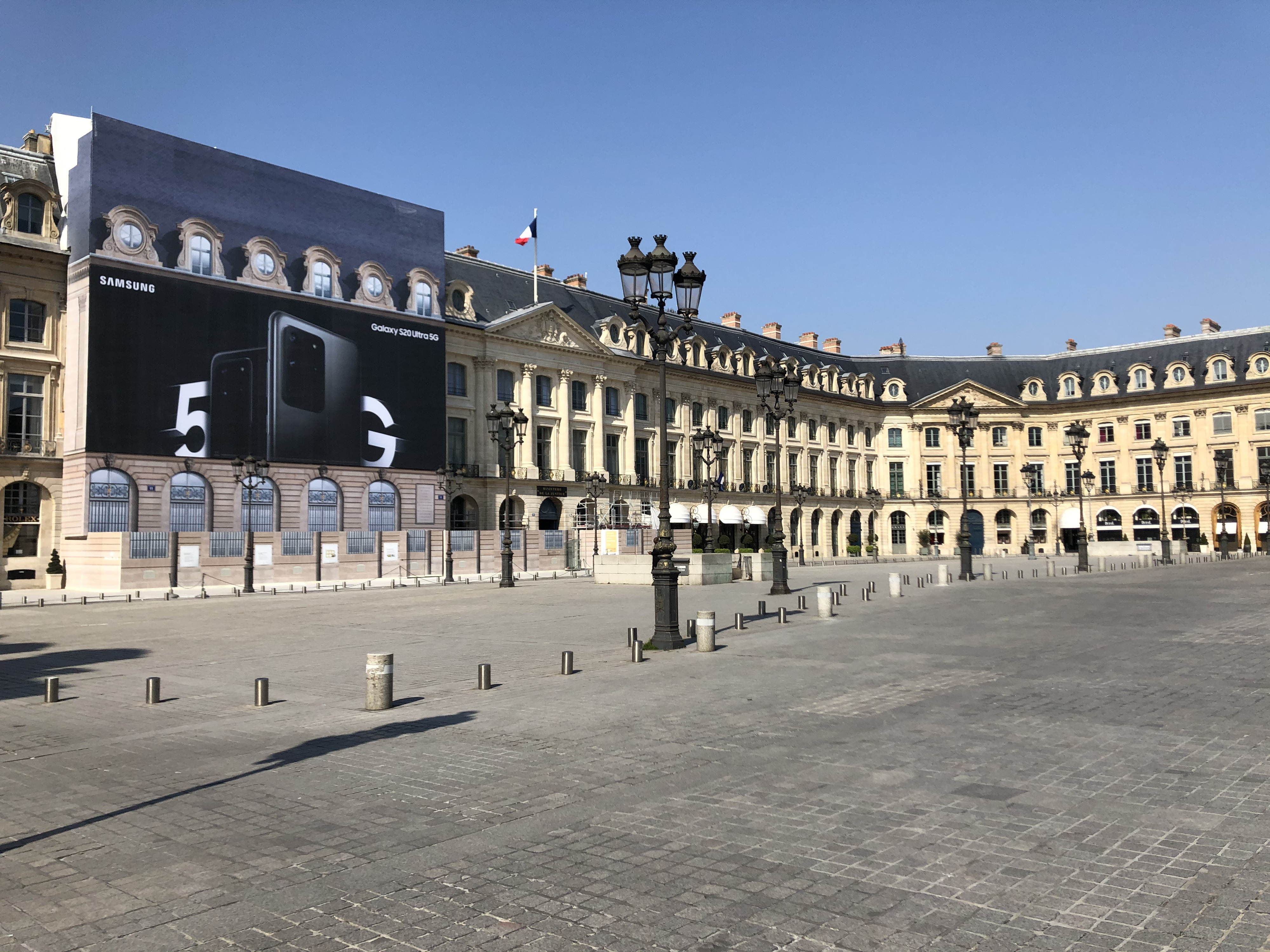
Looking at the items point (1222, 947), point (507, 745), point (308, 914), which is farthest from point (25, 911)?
point (1222, 947)

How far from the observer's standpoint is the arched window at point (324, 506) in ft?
158

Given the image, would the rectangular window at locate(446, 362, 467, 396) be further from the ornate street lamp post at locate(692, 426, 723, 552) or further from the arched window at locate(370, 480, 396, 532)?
the ornate street lamp post at locate(692, 426, 723, 552)

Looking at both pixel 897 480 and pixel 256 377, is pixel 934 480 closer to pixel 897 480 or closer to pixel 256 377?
pixel 897 480

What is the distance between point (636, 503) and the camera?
68688 mm

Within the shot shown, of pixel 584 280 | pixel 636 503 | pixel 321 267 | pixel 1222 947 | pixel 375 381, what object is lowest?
pixel 1222 947

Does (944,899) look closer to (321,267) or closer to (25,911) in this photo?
(25,911)

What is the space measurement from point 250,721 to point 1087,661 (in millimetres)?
10775

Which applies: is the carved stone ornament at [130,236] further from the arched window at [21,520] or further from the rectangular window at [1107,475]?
the rectangular window at [1107,475]

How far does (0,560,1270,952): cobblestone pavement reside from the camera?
4.89 meters

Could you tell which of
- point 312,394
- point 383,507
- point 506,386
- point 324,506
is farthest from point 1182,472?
point 312,394

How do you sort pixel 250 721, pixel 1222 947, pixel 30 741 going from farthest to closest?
pixel 250 721 → pixel 30 741 → pixel 1222 947

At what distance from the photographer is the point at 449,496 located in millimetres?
54344

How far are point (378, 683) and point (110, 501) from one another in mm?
36305

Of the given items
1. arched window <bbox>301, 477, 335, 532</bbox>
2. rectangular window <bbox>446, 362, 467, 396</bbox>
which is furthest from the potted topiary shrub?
rectangular window <bbox>446, 362, 467, 396</bbox>
